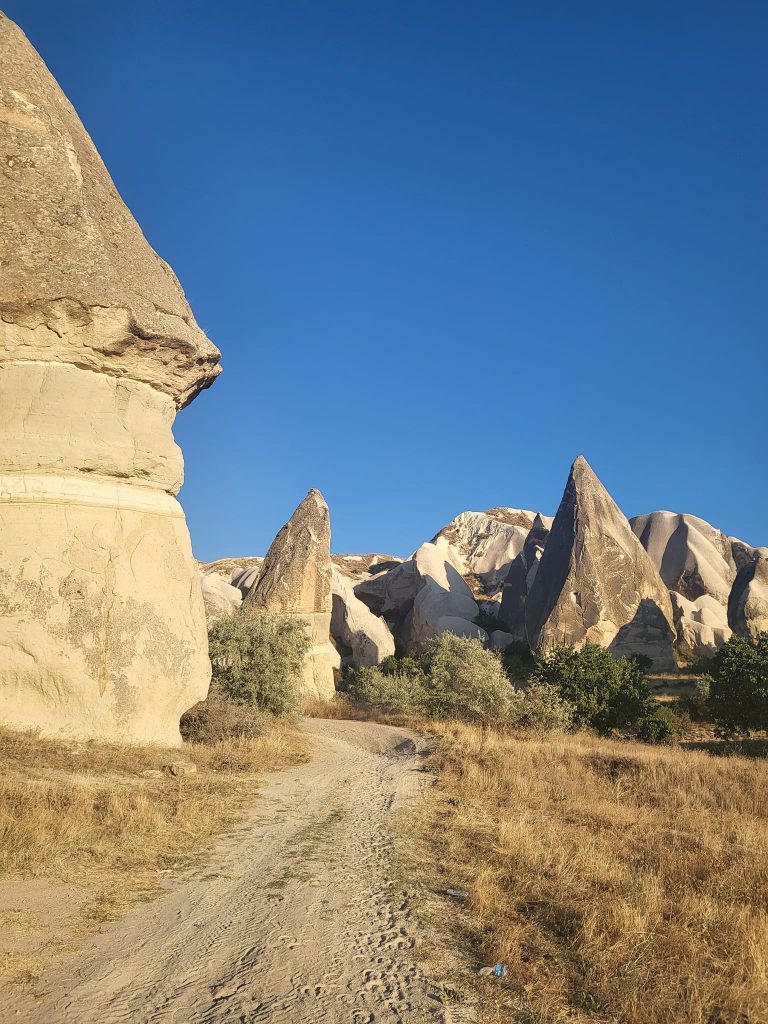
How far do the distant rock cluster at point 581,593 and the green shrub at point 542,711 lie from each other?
35.1 feet

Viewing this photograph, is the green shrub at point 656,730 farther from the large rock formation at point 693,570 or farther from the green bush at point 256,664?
the large rock formation at point 693,570

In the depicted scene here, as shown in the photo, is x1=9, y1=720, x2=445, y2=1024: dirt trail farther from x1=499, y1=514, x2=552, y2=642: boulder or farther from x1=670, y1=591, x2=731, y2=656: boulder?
x1=670, y1=591, x2=731, y2=656: boulder

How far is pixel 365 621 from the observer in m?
30.0

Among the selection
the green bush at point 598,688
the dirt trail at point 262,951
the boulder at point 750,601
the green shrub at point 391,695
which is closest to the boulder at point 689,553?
the boulder at point 750,601

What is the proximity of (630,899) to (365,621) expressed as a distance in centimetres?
2621

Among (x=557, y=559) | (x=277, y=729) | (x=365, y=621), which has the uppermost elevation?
(x=557, y=559)

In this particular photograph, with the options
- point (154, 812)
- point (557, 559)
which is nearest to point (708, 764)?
point (154, 812)

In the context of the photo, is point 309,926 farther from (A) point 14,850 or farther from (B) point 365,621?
(B) point 365,621

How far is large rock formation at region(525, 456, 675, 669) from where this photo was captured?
26.8 m

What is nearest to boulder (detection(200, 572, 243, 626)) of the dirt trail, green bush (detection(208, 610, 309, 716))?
green bush (detection(208, 610, 309, 716))

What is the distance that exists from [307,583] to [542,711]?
32.2 feet

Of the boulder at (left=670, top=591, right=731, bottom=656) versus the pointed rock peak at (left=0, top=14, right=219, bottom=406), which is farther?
the boulder at (left=670, top=591, right=731, bottom=656)

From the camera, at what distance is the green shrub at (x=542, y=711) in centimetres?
1490

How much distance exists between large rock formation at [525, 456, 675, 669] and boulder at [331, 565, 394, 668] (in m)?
6.41
